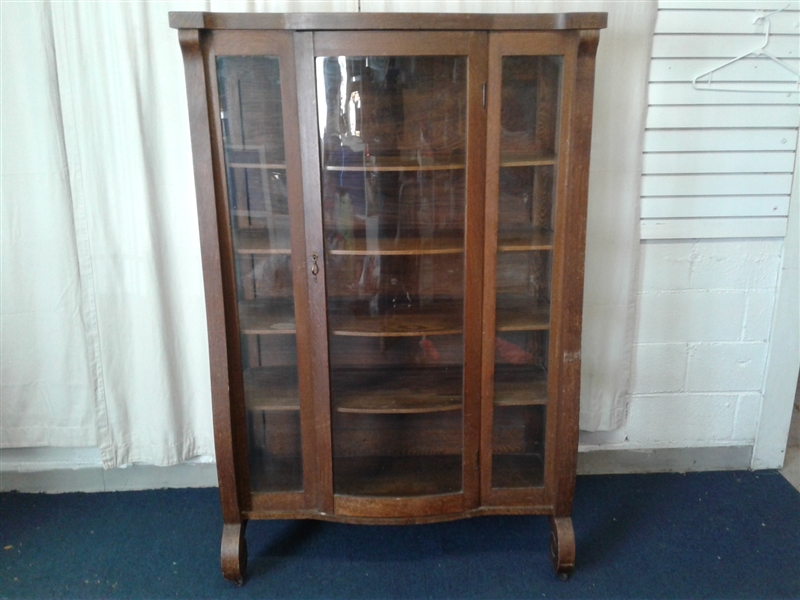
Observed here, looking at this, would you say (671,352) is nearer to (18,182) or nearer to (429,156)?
(429,156)

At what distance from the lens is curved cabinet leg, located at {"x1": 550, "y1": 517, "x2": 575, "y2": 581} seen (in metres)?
1.82

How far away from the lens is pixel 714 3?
198 cm

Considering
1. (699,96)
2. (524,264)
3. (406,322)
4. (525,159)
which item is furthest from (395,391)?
(699,96)

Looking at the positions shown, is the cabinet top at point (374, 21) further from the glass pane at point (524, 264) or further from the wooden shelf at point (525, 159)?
the wooden shelf at point (525, 159)

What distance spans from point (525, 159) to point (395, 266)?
0.45 metres

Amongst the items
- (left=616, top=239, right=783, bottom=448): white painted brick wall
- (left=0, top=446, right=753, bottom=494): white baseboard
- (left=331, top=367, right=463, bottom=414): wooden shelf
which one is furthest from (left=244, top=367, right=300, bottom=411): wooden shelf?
(left=616, top=239, right=783, bottom=448): white painted brick wall

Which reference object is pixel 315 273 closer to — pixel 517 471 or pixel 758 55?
pixel 517 471

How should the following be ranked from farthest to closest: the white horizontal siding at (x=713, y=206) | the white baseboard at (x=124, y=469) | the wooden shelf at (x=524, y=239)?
the white baseboard at (x=124, y=469), the white horizontal siding at (x=713, y=206), the wooden shelf at (x=524, y=239)

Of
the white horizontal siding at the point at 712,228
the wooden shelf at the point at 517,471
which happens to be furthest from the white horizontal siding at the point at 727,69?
the wooden shelf at the point at 517,471

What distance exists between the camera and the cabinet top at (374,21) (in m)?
1.46

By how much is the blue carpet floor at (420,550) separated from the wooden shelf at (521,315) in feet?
2.53

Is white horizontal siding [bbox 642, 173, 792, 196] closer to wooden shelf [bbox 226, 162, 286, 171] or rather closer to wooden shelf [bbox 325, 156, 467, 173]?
wooden shelf [bbox 325, 156, 467, 173]

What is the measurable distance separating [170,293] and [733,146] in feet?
6.43

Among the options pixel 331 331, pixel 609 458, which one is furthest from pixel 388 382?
pixel 609 458
